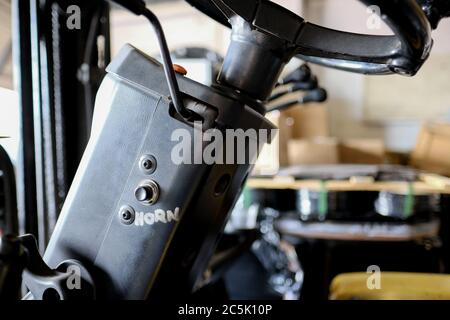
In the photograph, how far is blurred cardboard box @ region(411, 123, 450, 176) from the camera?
6.38 feet

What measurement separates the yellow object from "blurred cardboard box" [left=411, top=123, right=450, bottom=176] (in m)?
1.17

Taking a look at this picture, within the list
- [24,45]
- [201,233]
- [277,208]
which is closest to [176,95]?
Answer: [201,233]

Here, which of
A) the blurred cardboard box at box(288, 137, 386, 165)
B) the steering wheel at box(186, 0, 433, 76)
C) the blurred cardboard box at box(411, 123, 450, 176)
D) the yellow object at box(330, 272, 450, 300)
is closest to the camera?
the steering wheel at box(186, 0, 433, 76)

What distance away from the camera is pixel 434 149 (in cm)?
204

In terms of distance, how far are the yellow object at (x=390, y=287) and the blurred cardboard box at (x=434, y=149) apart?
1167 mm

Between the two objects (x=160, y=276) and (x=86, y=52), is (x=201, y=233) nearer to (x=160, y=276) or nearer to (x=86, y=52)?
(x=160, y=276)

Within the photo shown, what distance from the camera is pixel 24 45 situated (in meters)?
0.71

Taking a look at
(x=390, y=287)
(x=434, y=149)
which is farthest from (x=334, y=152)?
(x=390, y=287)

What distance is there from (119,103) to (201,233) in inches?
9.9

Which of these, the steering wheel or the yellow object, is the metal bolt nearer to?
the steering wheel

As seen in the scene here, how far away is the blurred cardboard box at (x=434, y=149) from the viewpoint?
6.38 ft

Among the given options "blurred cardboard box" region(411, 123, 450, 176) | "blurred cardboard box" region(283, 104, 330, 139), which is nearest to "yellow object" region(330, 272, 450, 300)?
"blurred cardboard box" region(411, 123, 450, 176)

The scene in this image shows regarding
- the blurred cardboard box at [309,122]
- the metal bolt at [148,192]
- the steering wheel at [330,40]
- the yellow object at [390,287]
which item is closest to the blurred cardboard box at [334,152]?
the blurred cardboard box at [309,122]

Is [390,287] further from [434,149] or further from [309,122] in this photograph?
[309,122]
